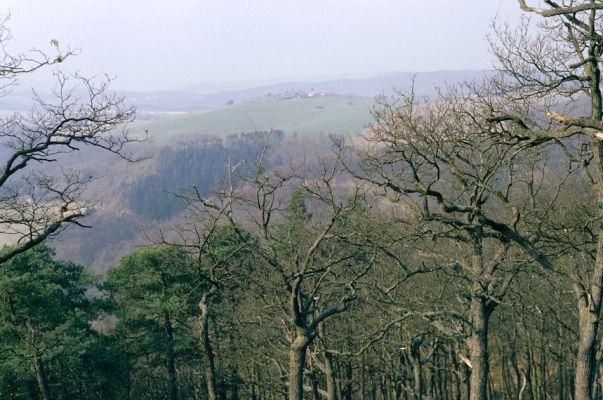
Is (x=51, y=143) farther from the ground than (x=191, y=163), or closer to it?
farther from the ground

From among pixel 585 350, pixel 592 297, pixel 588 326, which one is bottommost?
pixel 585 350

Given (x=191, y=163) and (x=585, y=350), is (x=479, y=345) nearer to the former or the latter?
(x=585, y=350)

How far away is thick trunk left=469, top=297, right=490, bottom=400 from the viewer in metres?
10.4

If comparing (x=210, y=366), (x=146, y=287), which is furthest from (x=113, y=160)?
(x=210, y=366)

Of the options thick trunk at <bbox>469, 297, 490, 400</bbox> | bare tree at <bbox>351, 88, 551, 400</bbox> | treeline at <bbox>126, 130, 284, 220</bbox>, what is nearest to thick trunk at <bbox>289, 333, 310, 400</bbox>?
bare tree at <bbox>351, 88, 551, 400</bbox>

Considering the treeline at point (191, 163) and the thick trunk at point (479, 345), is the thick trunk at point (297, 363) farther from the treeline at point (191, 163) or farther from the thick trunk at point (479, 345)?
the treeline at point (191, 163)

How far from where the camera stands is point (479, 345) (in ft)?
34.3

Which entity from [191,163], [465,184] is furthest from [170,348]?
[191,163]

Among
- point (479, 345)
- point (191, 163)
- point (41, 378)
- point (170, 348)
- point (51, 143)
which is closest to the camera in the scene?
point (51, 143)

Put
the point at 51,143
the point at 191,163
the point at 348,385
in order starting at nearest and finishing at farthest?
the point at 51,143
the point at 348,385
the point at 191,163

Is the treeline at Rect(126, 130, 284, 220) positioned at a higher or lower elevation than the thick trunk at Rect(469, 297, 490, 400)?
lower

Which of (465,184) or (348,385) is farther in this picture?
(348,385)

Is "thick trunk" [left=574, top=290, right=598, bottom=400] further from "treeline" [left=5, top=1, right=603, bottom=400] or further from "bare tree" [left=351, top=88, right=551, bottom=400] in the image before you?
"bare tree" [left=351, top=88, right=551, bottom=400]

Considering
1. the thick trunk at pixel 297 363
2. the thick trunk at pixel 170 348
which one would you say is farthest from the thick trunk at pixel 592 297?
the thick trunk at pixel 170 348
